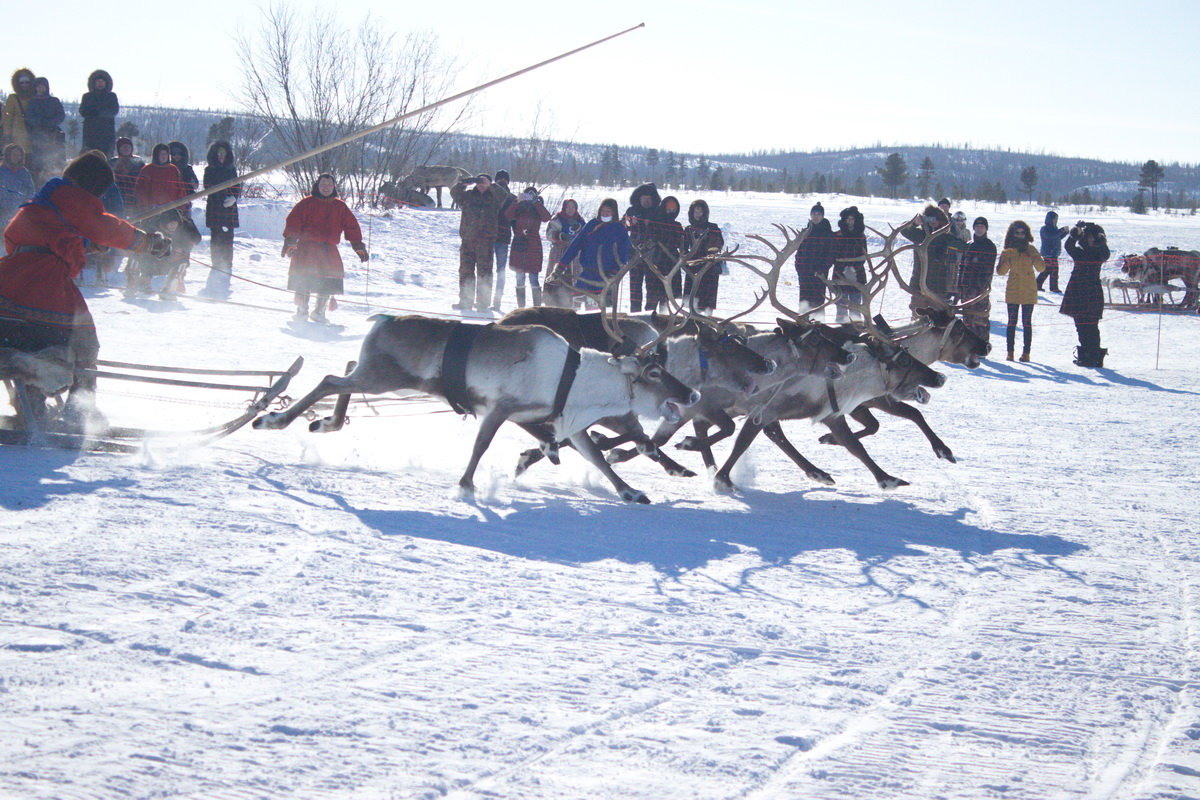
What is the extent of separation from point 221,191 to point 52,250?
25.8ft

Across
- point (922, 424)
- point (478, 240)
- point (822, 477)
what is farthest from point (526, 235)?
point (822, 477)

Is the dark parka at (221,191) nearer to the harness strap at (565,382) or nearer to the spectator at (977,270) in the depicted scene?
the harness strap at (565,382)

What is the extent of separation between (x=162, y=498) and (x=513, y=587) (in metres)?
1.84

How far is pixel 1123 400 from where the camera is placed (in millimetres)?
11305


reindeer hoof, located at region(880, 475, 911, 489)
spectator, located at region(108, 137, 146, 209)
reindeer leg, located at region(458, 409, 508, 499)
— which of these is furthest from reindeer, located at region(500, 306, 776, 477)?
spectator, located at region(108, 137, 146, 209)

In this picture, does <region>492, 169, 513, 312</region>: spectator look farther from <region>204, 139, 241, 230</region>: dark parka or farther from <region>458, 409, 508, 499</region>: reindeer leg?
<region>458, 409, 508, 499</region>: reindeer leg

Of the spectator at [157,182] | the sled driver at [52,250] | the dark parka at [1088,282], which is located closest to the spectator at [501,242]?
the spectator at [157,182]

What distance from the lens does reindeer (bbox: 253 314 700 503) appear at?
6.15 meters

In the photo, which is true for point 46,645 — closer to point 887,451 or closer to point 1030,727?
point 1030,727

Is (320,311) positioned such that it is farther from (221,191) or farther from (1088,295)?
(1088,295)

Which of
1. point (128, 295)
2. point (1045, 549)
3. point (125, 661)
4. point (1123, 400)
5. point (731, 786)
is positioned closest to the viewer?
point (731, 786)

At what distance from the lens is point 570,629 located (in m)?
3.94

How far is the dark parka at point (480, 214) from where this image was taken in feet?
48.7

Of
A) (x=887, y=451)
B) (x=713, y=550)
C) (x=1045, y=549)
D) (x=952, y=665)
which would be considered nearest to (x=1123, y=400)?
(x=887, y=451)
